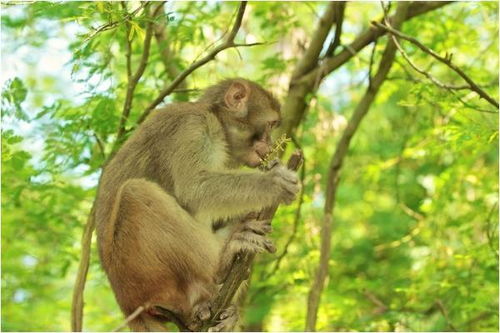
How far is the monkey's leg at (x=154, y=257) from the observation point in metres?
7.05

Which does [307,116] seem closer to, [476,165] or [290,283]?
[290,283]

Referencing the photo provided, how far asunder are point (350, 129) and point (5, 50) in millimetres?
3945

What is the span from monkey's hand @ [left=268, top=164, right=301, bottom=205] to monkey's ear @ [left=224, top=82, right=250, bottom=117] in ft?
3.31

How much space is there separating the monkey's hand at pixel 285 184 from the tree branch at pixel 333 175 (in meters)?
1.91

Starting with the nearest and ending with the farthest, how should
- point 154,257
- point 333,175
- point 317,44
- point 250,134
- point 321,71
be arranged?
point 154,257, point 250,134, point 321,71, point 333,175, point 317,44

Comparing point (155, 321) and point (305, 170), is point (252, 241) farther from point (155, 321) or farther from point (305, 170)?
point (305, 170)

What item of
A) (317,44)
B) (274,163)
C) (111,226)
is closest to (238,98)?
(274,163)

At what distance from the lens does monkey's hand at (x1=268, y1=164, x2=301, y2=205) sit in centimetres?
712

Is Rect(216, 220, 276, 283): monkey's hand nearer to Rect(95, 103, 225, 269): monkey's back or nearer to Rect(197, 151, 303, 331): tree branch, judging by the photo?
Rect(197, 151, 303, 331): tree branch

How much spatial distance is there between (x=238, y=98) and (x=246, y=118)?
0.68 ft

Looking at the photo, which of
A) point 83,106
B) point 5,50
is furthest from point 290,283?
point 5,50

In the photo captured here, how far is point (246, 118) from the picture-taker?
804cm

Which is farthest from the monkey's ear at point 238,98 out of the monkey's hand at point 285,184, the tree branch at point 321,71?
the tree branch at point 321,71

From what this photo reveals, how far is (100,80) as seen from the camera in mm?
8367
